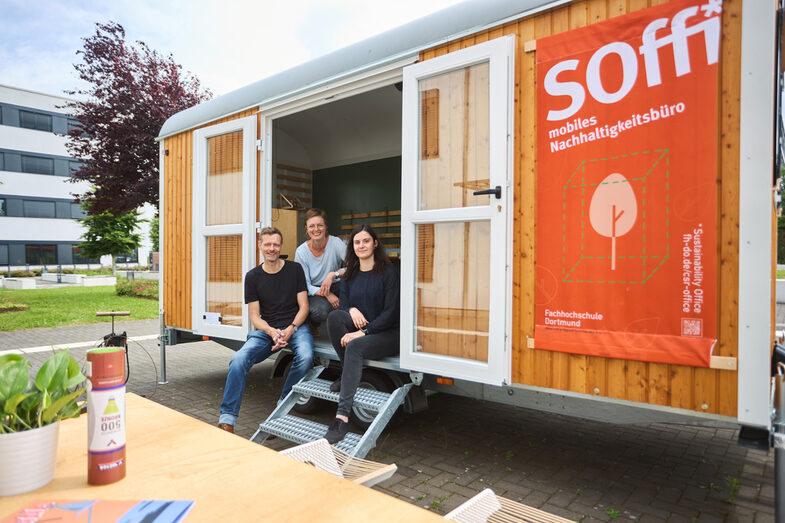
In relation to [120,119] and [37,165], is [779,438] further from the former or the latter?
[37,165]

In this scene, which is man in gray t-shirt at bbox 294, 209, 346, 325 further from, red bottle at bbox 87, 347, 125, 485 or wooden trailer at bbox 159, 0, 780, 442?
red bottle at bbox 87, 347, 125, 485

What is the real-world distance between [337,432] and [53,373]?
228cm

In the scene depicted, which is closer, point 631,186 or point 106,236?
point 631,186

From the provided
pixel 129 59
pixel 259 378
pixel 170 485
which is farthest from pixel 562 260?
pixel 129 59

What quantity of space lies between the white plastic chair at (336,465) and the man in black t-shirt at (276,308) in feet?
6.18

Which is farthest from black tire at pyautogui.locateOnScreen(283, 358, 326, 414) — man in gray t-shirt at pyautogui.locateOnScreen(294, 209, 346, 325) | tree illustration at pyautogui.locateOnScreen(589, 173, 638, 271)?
tree illustration at pyautogui.locateOnScreen(589, 173, 638, 271)

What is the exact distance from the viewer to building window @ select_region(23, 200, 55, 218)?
3222 centimetres

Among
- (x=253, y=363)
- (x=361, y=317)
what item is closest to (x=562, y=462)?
(x=361, y=317)

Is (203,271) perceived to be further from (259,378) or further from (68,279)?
(68,279)

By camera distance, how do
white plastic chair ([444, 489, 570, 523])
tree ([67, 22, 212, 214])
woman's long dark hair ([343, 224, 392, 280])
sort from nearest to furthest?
white plastic chair ([444, 489, 570, 523]) → woman's long dark hair ([343, 224, 392, 280]) → tree ([67, 22, 212, 214])

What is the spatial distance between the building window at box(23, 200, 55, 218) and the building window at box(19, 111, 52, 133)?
15.3 ft

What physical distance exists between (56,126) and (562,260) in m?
38.8

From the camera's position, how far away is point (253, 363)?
12.9 ft

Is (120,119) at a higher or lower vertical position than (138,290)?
higher
